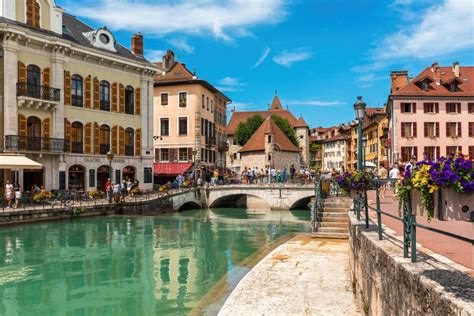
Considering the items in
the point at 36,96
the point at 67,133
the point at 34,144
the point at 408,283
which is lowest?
the point at 408,283

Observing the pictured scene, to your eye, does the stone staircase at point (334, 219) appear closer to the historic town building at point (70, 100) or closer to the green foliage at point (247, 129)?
the historic town building at point (70, 100)

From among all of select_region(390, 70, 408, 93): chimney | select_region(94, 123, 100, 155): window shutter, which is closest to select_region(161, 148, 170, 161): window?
select_region(94, 123, 100, 155): window shutter

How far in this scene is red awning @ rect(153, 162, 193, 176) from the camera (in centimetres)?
4372

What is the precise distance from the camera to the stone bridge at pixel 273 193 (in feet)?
125

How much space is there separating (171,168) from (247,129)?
2865 cm

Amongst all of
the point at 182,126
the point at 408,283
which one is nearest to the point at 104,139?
the point at 182,126

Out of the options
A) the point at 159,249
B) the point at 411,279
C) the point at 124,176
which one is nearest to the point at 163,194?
the point at 124,176

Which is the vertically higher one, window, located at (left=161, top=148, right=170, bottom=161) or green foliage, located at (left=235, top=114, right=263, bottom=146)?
green foliage, located at (left=235, top=114, right=263, bottom=146)

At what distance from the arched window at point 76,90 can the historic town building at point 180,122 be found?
43.7 ft

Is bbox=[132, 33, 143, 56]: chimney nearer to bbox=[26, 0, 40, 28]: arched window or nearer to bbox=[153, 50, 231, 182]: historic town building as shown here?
bbox=[153, 50, 231, 182]: historic town building

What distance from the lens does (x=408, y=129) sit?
43.2 metres

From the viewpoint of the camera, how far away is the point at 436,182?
3.71 m

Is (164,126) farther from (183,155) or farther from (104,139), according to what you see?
(104,139)

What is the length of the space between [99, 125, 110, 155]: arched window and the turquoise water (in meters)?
9.27
